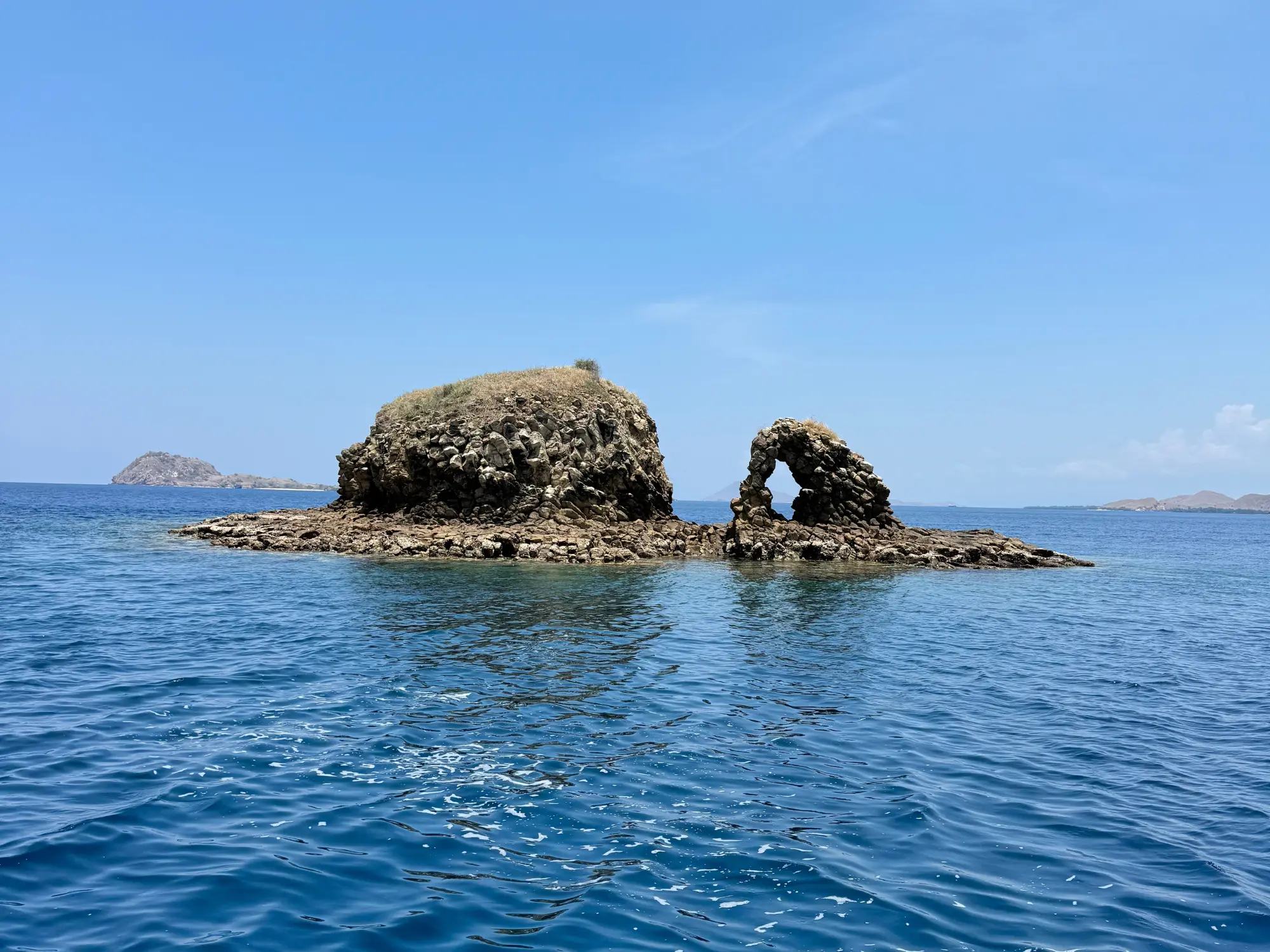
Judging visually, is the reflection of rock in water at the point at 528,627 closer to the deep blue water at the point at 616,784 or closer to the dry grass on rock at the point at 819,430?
the deep blue water at the point at 616,784

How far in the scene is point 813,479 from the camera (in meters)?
50.3

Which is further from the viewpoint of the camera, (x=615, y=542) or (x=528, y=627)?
(x=615, y=542)

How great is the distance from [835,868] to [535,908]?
3238 mm

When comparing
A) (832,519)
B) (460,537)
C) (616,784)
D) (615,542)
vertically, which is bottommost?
(616,784)

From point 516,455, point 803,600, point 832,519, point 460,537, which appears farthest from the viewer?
point 832,519

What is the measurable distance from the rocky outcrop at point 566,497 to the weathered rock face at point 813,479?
0.08m

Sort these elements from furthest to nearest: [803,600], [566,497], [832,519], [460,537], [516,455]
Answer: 1. [832,519]
2. [566,497]
3. [516,455]
4. [460,537]
5. [803,600]

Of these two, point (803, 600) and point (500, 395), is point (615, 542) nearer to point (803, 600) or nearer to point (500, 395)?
point (500, 395)

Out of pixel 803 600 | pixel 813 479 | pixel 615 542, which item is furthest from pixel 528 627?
pixel 813 479

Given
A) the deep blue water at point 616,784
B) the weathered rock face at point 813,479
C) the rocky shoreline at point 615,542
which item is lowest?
the deep blue water at point 616,784

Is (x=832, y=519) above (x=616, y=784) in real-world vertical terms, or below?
above

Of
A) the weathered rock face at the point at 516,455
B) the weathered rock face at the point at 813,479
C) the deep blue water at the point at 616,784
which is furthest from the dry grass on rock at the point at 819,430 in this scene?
the deep blue water at the point at 616,784

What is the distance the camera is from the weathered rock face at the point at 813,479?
165 feet

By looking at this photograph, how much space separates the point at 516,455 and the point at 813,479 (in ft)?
63.3
